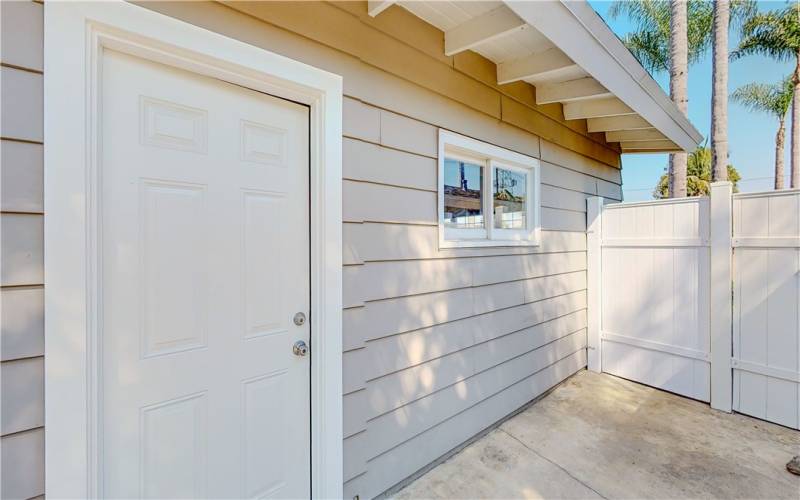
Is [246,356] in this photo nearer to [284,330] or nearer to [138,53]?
[284,330]

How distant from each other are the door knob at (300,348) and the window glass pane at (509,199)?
1744mm

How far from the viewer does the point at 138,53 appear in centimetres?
121

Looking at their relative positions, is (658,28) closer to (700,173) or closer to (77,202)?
(700,173)

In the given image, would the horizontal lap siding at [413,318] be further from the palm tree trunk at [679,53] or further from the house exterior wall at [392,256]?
the palm tree trunk at [679,53]

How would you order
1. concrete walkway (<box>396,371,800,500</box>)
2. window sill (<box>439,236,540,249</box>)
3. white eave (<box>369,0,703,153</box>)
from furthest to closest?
window sill (<box>439,236,540,249</box>)
concrete walkway (<box>396,371,800,500</box>)
white eave (<box>369,0,703,153</box>)

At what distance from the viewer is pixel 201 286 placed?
138 cm

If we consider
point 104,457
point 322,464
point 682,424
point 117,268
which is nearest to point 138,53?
point 117,268

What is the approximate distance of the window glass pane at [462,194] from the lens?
7.82 ft

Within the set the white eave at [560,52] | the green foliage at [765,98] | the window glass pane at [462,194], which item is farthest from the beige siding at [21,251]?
the green foliage at [765,98]

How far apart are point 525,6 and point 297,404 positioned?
2.14m

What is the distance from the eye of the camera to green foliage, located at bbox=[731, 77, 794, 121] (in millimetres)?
9820

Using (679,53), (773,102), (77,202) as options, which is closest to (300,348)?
(77,202)

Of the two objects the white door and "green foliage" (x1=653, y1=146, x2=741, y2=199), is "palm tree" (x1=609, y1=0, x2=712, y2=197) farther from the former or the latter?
the white door

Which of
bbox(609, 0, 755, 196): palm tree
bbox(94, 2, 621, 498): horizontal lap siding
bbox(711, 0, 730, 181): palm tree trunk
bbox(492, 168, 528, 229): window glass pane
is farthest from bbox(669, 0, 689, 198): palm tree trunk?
bbox(492, 168, 528, 229): window glass pane
